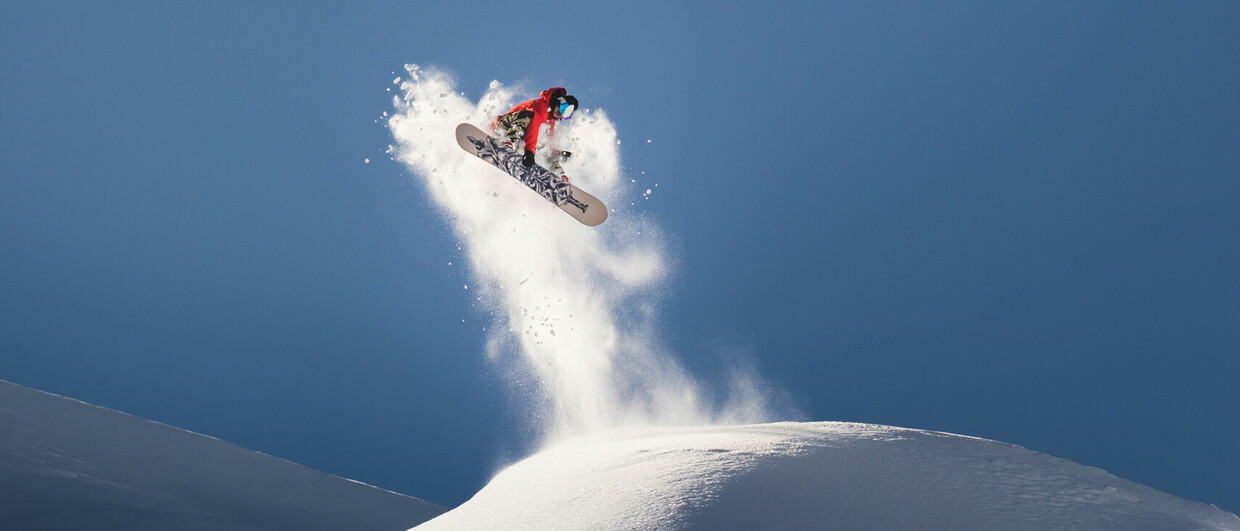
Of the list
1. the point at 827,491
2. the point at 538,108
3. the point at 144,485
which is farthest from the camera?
the point at 144,485

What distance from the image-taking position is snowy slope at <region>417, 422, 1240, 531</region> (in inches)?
243

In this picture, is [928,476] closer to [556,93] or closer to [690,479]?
[690,479]

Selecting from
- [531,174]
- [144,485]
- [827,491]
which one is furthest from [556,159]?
[144,485]

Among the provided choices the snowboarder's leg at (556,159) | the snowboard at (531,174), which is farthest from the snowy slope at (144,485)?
the snowboarder's leg at (556,159)

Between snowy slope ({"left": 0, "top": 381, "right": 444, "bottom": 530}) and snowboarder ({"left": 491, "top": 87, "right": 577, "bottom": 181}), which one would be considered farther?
snowboarder ({"left": 491, "top": 87, "right": 577, "bottom": 181})

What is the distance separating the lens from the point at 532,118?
40.9 ft

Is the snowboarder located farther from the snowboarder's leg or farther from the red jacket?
the snowboarder's leg

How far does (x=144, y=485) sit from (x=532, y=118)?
10003 mm

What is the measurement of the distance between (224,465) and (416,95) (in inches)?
492

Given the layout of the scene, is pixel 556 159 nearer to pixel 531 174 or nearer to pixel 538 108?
pixel 531 174

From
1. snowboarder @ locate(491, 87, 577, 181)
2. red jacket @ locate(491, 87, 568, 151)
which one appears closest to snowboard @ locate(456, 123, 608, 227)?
snowboarder @ locate(491, 87, 577, 181)

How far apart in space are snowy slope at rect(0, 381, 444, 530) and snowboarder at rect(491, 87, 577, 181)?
26.1 feet

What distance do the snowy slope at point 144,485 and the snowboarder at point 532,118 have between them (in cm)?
797

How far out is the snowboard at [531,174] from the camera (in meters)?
13.3
